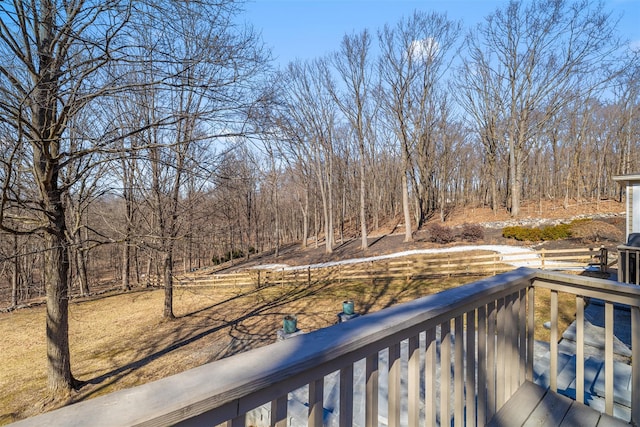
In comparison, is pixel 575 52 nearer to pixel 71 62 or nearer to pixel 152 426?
pixel 71 62

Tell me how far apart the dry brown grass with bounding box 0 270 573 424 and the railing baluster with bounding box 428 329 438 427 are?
5120 mm

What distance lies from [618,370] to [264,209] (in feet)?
90.6

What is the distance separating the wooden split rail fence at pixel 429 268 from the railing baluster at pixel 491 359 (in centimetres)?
923

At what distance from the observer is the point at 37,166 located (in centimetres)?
466

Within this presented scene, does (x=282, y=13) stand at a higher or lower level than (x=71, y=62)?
higher

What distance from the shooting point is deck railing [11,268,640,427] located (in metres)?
0.63

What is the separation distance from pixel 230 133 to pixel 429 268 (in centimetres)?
973

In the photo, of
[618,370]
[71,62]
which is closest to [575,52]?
[618,370]

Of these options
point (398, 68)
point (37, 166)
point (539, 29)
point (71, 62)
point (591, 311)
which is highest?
point (539, 29)

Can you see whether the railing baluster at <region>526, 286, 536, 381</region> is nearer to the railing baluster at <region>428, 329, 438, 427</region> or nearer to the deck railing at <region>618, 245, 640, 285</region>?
the railing baluster at <region>428, 329, 438, 427</region>

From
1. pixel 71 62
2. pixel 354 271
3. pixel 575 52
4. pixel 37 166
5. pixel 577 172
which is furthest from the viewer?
pixel 577 172

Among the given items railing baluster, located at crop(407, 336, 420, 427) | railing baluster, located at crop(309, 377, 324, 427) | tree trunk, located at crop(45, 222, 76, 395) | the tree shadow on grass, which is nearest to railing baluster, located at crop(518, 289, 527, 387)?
railing baluster, located at crop(407, 336, 420, 427)

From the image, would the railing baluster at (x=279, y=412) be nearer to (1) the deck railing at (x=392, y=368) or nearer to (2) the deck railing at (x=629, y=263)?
(1) the deck railing at (x=392, y=368)

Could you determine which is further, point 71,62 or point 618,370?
point 71,62
